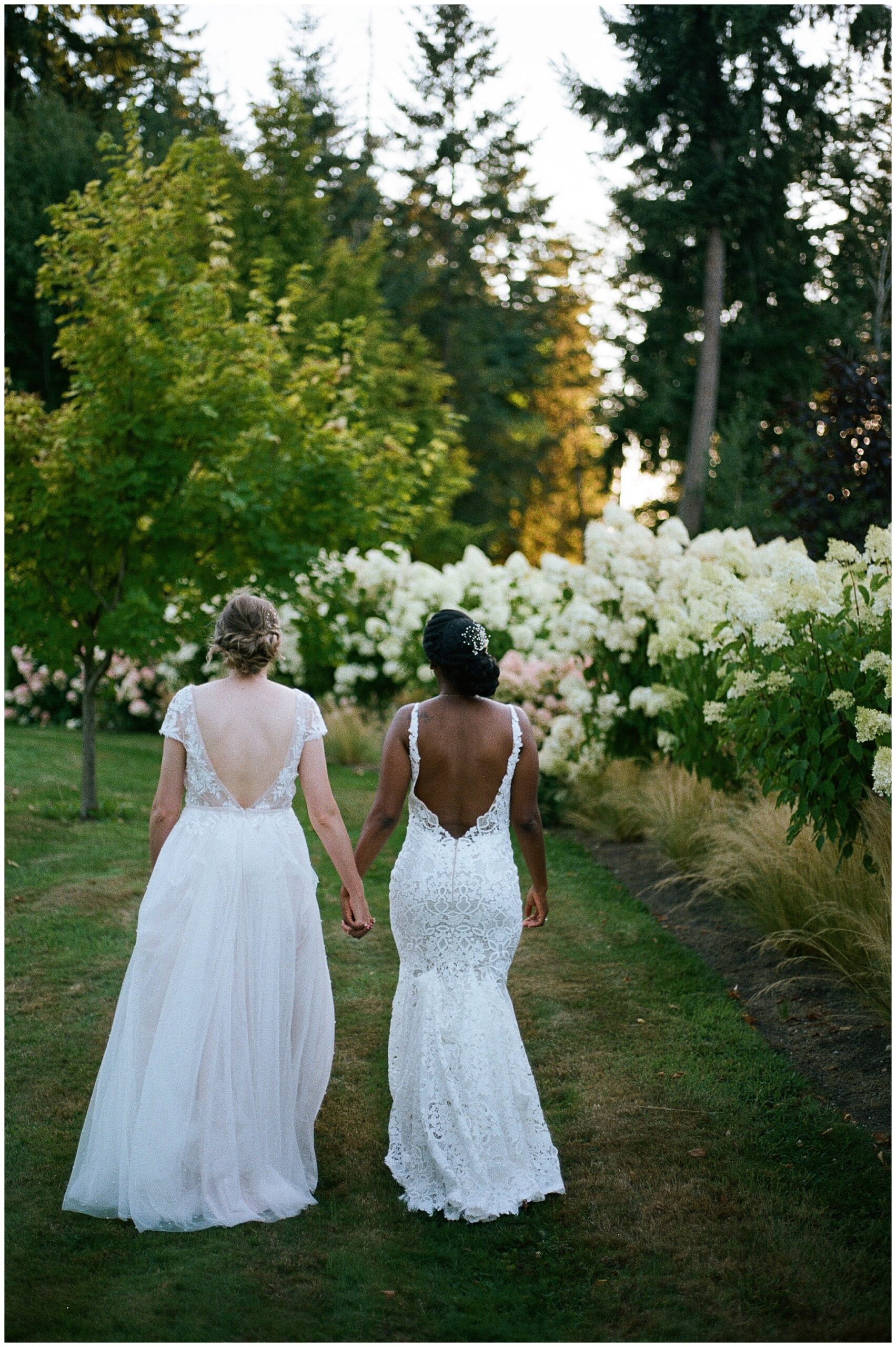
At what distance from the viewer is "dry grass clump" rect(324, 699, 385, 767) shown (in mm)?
14672

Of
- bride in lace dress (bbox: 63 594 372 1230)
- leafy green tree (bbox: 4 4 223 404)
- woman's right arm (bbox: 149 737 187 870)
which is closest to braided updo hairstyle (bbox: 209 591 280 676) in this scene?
bride in lace dress (bbox: 63 594 372 1230)

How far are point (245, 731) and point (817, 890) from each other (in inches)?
140

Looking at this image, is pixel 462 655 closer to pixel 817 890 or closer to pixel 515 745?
pixel 515 745

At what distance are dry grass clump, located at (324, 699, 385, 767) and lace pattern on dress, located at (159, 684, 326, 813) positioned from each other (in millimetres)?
10411

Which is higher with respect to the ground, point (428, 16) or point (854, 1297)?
point (428, 16)

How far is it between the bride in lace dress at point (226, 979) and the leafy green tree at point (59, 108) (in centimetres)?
1769

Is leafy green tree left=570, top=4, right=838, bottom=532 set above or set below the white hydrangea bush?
above

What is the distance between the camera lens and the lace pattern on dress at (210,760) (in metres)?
3.89

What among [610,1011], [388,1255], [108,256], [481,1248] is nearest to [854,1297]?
[481,1248]

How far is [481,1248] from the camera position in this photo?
11.8ft

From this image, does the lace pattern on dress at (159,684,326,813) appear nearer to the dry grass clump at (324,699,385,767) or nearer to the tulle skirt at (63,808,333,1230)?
the tulle skirt at (63,808,333,1230)

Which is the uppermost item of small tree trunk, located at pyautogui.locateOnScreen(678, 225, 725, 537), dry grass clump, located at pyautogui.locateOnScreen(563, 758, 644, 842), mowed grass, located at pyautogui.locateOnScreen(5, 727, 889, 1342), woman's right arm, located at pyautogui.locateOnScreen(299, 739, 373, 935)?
small tree trunk, located at pyautogui.locateOnScreen(678, 225, 725, 537)

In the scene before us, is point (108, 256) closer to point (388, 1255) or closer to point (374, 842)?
point (374, 842)

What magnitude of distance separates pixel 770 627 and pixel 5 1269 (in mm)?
4112
